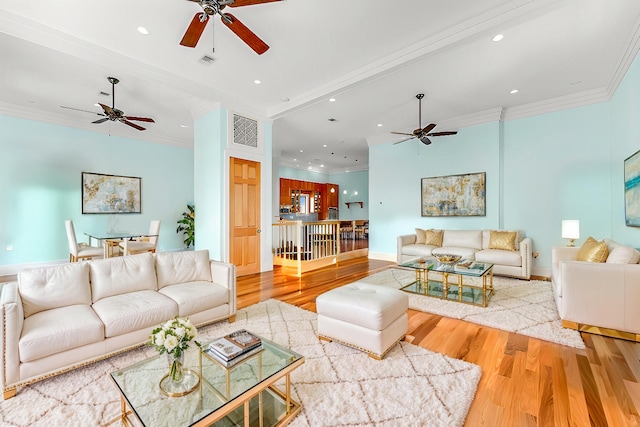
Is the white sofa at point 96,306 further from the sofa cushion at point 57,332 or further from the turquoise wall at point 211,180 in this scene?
the turquoise wall at point 211,180

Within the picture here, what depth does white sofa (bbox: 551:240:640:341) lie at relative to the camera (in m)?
2.68

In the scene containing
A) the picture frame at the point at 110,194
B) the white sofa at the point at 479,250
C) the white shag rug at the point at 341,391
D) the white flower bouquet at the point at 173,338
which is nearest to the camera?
the white flower bouquet at the point at 173,338

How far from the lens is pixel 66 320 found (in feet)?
7.07

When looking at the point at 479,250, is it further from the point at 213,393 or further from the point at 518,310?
the point at 213,393

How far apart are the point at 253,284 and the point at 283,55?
11.8 ft

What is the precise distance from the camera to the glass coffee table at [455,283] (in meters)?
3.72

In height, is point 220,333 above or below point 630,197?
below

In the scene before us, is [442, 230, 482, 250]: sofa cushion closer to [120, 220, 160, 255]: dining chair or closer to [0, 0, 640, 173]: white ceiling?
[0, 0, 640, 173]: white ceiling

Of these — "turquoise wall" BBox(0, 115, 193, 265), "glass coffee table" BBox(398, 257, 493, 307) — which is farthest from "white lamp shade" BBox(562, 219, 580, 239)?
"turquoise wall" BBox(0, 115, 193, 265)

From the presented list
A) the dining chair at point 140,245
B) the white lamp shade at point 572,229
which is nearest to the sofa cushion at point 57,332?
the dining chair at point 140,245

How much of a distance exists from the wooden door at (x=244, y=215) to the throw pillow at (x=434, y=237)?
3752 millimetres

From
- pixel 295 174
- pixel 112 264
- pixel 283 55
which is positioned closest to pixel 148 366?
pixel 112 264

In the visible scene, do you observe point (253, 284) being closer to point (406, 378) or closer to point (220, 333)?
point (220, 333)

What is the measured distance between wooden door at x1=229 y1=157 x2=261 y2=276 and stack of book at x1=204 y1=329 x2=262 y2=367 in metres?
3.48
